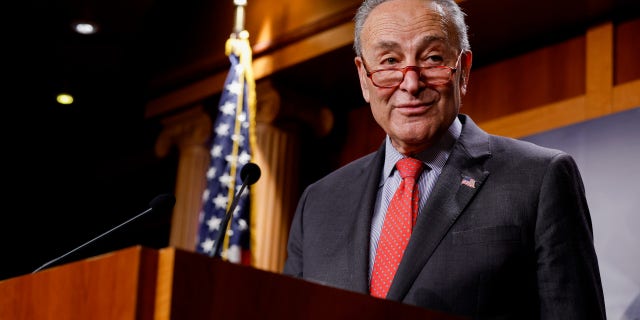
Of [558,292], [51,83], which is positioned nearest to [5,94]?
[51,83]

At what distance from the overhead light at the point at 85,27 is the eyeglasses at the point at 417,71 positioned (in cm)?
432

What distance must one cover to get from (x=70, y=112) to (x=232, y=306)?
646 cm

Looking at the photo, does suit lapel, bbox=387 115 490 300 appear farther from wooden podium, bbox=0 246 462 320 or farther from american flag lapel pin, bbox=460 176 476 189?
wooden podium, bbox=0 246 462 320

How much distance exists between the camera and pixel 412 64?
2420 mm

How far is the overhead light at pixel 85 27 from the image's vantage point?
21.0ft

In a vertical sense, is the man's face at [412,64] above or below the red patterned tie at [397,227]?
above

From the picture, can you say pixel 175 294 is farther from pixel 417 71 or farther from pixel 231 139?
pixel 231 139

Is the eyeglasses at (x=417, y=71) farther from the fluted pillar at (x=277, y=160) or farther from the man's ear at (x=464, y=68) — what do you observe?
the fluted pillar at (x=277, y=160)

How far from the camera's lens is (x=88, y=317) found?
5.01 feet

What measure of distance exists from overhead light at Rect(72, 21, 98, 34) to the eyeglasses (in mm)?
4322

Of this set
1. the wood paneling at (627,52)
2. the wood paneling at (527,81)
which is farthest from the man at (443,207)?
the wood paneling at (527,81)

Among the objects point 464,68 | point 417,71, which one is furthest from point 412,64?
point 464,68

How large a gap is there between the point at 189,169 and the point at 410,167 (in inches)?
156

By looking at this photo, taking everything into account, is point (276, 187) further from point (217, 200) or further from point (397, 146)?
point (397, 146)
